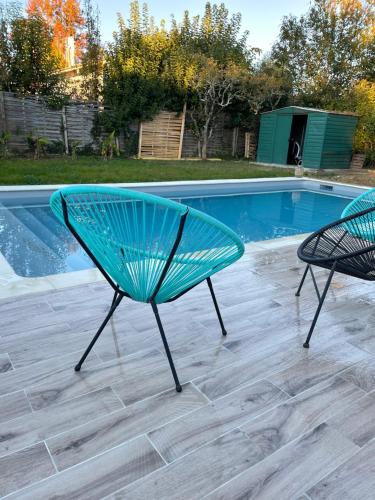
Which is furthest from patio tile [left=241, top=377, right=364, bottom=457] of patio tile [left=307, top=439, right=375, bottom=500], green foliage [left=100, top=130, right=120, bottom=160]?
green foliage [left=100, top=130, right=120, bottom=160]

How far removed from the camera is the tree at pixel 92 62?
1038 centimetres

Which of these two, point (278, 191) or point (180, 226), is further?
point (278, 191)

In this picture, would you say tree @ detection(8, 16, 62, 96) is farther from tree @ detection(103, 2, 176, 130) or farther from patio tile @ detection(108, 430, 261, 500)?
patio tile @ detection(108, 430, 261, 500)

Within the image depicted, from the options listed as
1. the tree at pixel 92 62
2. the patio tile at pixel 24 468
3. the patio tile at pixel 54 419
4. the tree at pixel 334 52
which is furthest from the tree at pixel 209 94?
the patio tile at pixel 24 468

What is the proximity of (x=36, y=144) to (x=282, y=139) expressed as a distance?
6.58m

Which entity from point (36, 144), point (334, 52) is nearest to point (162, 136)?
point (36, 144)

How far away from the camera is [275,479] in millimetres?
1128

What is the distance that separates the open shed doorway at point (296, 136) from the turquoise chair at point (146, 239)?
11312mm

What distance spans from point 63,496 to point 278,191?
806 cm

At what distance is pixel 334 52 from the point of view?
13.5m

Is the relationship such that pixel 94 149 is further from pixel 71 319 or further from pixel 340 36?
pixel 340 36

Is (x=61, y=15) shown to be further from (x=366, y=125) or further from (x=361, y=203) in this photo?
→ (x=361, y=203)

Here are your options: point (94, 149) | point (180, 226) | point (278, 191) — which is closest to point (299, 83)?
point (278, 191)

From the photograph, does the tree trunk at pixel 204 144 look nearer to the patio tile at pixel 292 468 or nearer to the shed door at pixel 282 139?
the shed door at pixel 282 139
